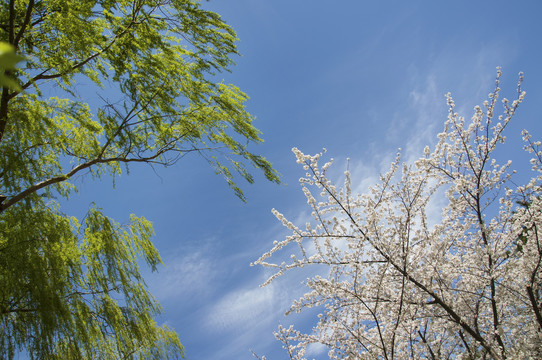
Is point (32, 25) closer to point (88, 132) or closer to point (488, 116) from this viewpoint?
point (88, 132)

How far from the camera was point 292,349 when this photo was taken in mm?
5184

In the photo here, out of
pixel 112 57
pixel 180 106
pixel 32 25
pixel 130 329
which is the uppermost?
pixel 32 25

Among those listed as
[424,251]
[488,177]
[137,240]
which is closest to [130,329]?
[137,240]

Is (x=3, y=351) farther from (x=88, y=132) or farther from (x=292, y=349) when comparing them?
(x=292, y=349)

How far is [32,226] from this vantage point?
3.19 metres

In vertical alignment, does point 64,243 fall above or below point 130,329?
above

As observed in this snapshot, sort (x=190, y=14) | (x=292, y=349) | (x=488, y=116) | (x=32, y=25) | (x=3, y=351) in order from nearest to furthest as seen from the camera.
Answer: (x=3, y=351) → (x=488, y=116) → (x=32, y=25) → (x=190, y=14) → (x=292, y=349)

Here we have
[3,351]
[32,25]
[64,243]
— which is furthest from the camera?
[32,25]

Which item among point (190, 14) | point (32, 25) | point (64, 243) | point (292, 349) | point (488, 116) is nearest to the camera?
point (64, 243)

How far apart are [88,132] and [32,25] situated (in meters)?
1.44

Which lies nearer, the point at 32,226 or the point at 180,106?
the point at 32,226

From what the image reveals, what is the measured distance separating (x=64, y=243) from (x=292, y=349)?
3.46 metres

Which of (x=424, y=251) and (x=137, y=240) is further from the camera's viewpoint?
(x=137, y=240)

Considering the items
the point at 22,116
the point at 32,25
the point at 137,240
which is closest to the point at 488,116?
the point at 137,240
